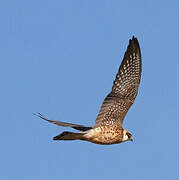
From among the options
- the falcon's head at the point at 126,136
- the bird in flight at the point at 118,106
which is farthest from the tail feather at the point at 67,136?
the falcon's head at the point at 126,136

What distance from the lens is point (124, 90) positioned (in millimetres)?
12734

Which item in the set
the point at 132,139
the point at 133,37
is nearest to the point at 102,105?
the point at 132,139

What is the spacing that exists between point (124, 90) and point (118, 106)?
0.59 meters

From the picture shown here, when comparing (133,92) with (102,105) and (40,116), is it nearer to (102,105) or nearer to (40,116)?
(102,105)

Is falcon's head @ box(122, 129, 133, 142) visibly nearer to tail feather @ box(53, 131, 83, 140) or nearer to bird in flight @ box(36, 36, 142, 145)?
bird in flight @ box(36, 36, 142, 145)

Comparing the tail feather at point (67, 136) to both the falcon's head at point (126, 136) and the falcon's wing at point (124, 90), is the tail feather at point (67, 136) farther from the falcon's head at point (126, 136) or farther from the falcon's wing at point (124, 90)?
the falcon's head at point (126, 136)

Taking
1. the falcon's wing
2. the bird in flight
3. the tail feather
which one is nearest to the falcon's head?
the bird in flight

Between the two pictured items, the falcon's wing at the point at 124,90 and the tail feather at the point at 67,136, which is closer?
the tail feather at the point at 67,136

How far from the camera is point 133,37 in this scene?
41.5 feet

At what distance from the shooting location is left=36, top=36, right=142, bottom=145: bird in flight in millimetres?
11633

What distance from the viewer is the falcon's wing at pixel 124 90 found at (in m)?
12.2

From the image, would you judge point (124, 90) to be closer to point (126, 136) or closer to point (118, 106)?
point (118, 106)

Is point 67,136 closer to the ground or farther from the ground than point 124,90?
closer to the ground

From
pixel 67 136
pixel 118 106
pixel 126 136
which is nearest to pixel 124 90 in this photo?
pixel 118 106
